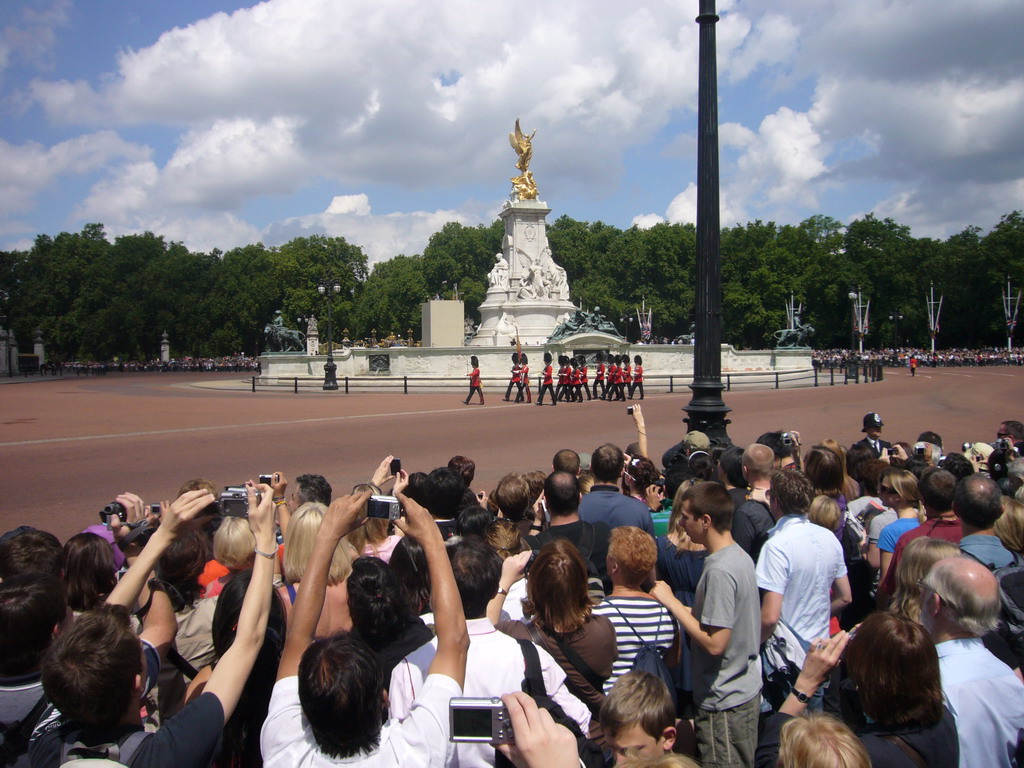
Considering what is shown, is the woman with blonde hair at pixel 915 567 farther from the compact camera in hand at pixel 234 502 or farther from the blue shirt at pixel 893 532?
the compact camera in hand at pixel 234 502

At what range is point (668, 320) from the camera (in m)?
79.2

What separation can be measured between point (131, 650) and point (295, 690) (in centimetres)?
53

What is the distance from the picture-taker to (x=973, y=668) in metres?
2.78

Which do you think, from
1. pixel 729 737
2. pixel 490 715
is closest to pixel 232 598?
pixel 490 715

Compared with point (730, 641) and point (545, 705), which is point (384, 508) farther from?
point (730, 641)

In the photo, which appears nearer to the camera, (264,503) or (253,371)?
(264,503)

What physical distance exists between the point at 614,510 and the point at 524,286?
38996 mm

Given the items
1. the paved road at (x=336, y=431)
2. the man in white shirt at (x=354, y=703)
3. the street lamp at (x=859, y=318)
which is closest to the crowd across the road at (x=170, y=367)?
the paved road at (x=336, y=431)

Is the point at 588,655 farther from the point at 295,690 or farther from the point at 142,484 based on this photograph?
the point at 142,484

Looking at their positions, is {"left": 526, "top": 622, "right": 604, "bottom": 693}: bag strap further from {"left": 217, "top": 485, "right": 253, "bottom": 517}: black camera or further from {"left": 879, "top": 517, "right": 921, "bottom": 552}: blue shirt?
{"left": 879, "top": 517, "right": 921, "bottom": 552}: blue shirt

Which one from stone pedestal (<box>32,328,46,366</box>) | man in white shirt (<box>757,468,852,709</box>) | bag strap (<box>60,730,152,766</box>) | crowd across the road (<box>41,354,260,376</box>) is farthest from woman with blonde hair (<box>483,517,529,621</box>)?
stone pedestal (<box>32,328,46,366</box>)

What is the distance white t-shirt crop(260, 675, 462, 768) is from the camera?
2.36 metres

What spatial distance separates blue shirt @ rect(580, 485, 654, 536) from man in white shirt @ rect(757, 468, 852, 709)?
1.13m

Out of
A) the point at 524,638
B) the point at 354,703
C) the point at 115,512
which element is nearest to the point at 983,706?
the point at 524,638
